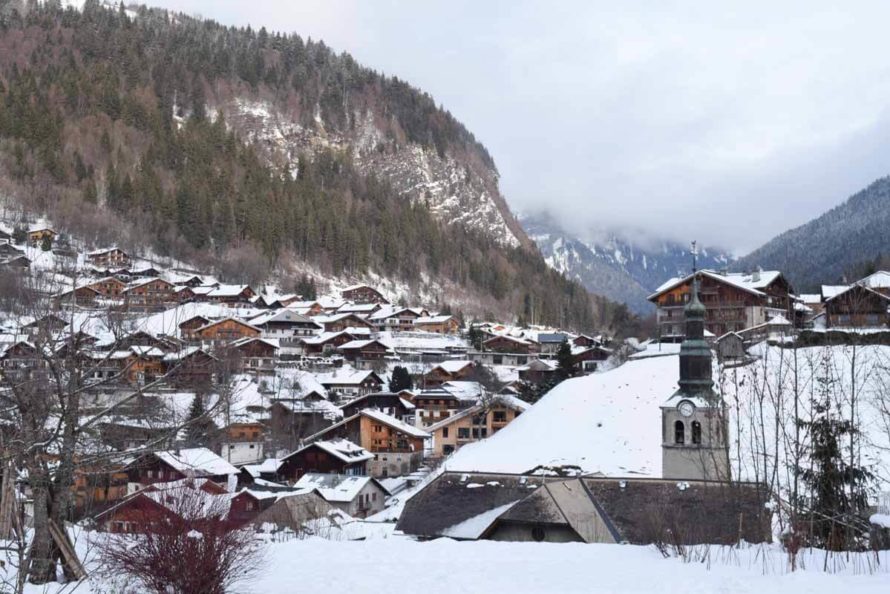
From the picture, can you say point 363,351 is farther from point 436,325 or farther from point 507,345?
point 436,325

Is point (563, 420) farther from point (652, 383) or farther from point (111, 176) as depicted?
point (111, 176)

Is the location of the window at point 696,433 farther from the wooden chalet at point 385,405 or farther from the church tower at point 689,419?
the wooden chalet at point 385,405

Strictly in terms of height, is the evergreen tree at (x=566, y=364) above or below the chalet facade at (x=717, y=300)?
below

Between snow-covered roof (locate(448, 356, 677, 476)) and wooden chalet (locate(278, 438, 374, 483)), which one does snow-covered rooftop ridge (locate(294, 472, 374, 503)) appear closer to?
snow-covered roof (locate(448, 356, 677, 476))

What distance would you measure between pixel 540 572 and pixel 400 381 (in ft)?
179

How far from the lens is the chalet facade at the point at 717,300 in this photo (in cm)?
5850

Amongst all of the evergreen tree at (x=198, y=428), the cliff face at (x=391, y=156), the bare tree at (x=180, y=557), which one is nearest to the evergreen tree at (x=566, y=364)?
the evergreen tree at (x=198, y=428)

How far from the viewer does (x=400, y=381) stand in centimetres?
6397

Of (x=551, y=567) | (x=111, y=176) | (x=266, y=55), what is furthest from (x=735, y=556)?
(x=266, y=55)

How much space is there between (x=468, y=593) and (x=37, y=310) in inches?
201

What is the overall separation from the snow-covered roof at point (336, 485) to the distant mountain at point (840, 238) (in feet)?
244

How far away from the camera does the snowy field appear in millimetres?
8156

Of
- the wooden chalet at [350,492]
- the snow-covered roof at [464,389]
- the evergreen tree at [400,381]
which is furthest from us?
Result: the evergreen tree at [400,381]

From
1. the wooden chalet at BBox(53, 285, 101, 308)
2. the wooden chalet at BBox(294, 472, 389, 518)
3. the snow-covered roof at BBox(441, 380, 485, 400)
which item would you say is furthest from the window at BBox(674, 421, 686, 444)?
the snow-covered roof at BBox(441, 380, 485, 400)
